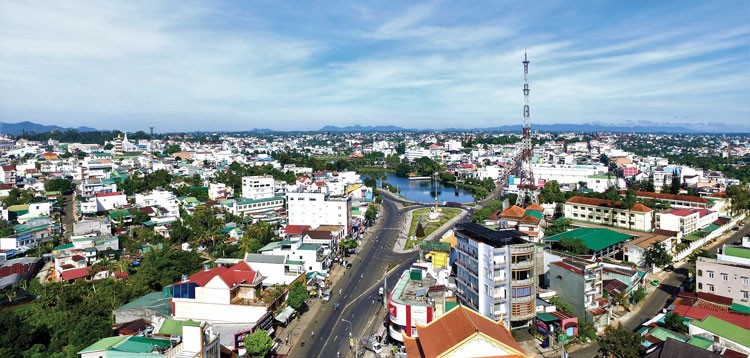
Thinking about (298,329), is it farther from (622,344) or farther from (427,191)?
(427,191)

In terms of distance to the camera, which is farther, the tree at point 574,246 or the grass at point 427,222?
the grass at point 427,222

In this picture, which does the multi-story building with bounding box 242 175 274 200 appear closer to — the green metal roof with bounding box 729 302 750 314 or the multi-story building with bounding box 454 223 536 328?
the multi-story building with bounding box 454 223 536 328

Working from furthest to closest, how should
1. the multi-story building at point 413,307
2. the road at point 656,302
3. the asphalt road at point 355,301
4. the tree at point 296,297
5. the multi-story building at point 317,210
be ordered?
the multi-story building at point 317,210, the tree at point 296,297, the asphalt road at point 355,301, the road at point 656,302, the multi-story building at point 413,307

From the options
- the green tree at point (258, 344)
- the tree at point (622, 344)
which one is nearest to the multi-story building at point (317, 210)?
the green tree at point (258, 344)

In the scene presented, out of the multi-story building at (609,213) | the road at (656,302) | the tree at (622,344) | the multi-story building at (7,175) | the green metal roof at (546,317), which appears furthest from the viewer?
the multi-story building at (7,175)

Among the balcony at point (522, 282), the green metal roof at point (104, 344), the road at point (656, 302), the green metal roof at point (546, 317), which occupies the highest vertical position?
the balcony at point (522, 282)

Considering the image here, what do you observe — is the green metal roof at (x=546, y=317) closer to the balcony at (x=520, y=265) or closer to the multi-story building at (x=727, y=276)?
the balcony at (x=520, y=265)

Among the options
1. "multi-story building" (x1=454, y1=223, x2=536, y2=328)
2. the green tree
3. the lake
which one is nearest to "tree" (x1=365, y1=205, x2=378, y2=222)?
the lake

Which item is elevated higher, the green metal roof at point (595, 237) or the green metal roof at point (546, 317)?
the green metal roof at point (595, 237)

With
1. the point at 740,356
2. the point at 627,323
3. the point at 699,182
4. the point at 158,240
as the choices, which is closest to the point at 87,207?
the point at 158,240
